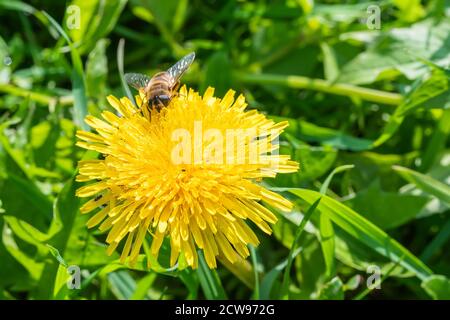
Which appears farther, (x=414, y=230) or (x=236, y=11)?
(x=236, y=11)

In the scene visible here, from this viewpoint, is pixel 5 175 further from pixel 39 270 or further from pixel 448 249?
pixel 448 249

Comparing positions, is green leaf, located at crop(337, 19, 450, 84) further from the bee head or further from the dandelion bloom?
the bee head

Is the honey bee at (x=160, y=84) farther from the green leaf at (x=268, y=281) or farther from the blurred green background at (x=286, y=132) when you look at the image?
the green leaf at (x=268, y=281)

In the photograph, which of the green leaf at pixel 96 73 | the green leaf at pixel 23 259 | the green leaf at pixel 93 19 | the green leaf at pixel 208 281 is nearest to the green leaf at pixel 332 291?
the green leaf at pixel 208 281

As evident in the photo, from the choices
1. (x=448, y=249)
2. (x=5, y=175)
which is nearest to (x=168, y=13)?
(x=5, y=175)

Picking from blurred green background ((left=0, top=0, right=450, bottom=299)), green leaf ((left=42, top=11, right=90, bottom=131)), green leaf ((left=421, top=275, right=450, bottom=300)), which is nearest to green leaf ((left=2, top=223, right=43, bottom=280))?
blurred green background ((left=0, top=0, right=450, bottom=299))

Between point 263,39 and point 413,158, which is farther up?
point 263,39

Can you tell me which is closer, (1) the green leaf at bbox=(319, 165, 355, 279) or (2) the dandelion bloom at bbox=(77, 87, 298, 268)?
(2) the dandelion bloom at bbox=(77, 87, 298, 268)

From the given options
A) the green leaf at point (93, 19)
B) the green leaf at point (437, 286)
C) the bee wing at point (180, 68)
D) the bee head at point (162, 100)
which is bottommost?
the green leaf at point (437, 286)
